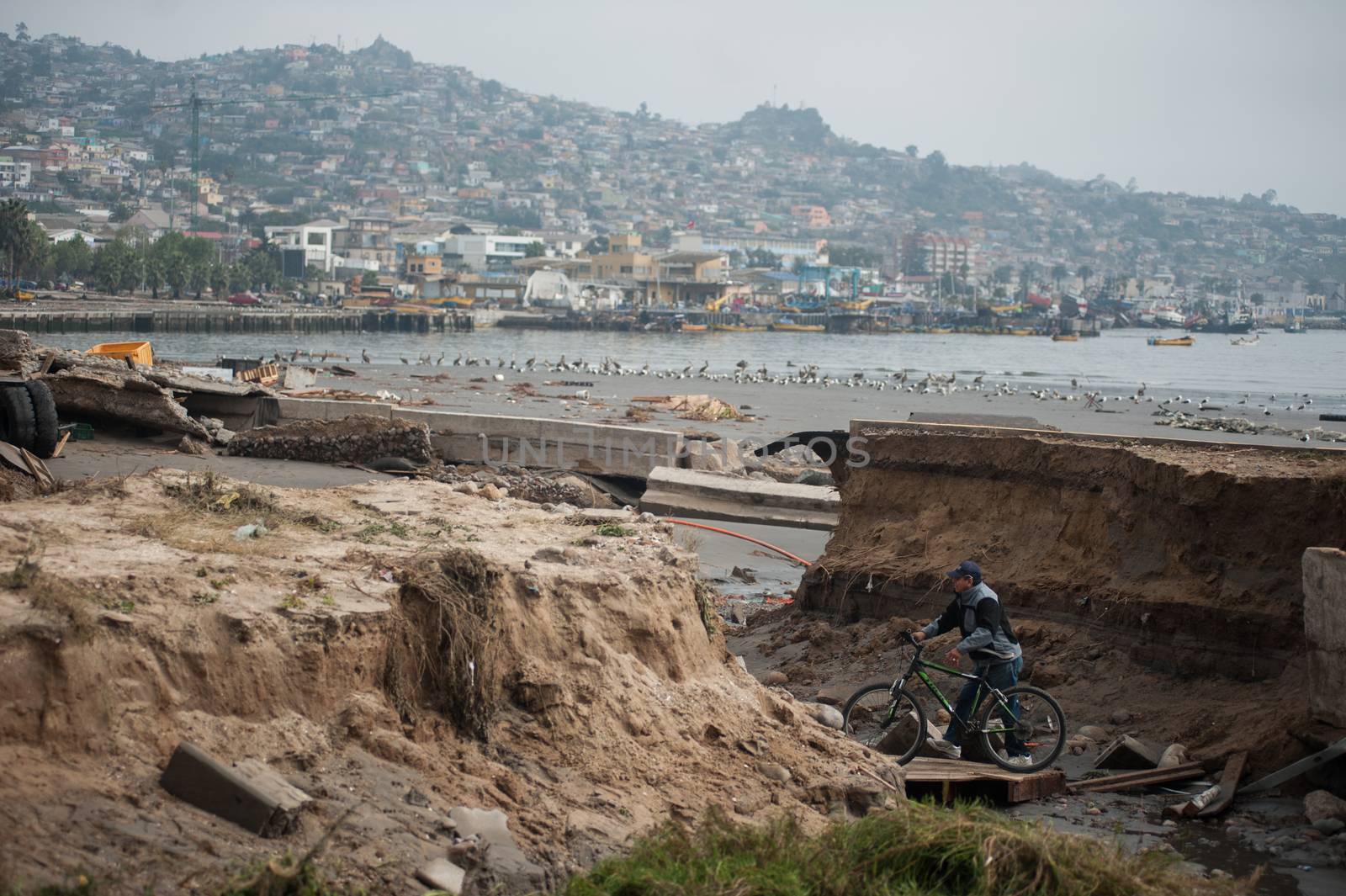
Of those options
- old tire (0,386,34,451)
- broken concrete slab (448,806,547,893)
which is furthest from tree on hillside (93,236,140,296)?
broken concrete slab (448,806,547,893)

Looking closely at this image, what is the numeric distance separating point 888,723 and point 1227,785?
2.38 m

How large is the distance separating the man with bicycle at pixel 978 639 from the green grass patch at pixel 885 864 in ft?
8.74

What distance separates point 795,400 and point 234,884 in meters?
43.6

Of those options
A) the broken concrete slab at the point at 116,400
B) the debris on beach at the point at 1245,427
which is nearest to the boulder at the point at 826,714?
the broken concrete slab at the point at 116,400

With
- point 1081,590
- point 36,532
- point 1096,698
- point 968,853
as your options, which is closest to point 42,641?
point 36,532

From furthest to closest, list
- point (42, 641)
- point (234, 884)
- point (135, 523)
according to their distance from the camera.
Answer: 1. point (135, 523)
2. point (42, 641)
3. point (234, 884)

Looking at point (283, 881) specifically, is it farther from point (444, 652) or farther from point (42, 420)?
point (42, 420)

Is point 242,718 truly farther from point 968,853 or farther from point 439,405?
point 439,405

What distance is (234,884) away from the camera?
5.38m

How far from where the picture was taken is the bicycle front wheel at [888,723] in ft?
30.8

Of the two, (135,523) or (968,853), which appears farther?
(135,523)

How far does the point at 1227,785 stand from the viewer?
9016mm

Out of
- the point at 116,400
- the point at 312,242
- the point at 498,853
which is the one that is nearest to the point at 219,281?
the point at 312,242

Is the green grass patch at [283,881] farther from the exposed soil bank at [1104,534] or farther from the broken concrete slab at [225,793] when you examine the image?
the exposed soil bank at [1104,534]
